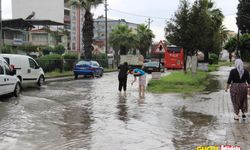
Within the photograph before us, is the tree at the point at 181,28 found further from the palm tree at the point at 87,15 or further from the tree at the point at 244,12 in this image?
the tree at the point at 244,12

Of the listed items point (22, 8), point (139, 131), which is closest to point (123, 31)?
point (22, 8)

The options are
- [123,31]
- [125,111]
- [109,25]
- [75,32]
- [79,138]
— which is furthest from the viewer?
[109,25]

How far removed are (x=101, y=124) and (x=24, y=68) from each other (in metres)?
11.9

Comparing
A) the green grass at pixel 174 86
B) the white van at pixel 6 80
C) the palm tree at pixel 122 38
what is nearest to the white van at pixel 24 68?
the white van at pixel 6 80

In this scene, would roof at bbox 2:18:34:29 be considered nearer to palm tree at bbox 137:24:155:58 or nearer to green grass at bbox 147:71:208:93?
palm tree at bbox 137:24:155:58

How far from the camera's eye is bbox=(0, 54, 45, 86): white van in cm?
2142

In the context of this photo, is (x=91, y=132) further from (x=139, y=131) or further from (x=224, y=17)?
(x=224, y=17)

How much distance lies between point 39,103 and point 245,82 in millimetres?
7815

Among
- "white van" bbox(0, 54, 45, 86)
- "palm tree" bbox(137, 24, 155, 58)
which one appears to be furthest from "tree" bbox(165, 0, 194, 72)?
"palm tree" bbox(137, 24, 155, 58)

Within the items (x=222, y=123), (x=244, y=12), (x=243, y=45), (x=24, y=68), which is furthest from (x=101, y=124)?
(x=244, y=12)

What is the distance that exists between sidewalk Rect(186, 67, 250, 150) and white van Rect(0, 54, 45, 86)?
912 cm

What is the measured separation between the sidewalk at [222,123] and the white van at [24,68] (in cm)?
912

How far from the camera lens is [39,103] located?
15.9 metres

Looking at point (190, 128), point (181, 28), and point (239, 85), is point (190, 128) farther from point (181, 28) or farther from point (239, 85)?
point (181, 28)
